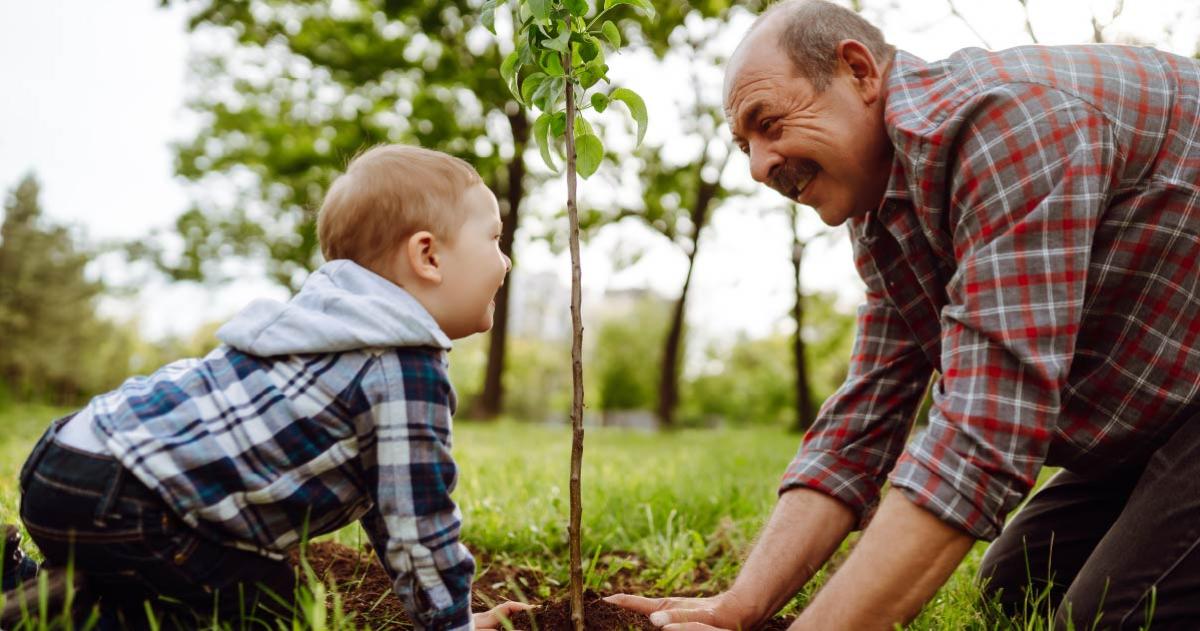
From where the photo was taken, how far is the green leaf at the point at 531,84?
194 cm

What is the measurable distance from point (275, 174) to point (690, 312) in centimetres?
1806

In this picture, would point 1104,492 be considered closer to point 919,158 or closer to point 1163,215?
point 1163,215

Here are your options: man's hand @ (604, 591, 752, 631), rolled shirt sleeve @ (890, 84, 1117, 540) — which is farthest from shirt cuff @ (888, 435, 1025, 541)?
man's hand @ (604, 591, 752, 631)

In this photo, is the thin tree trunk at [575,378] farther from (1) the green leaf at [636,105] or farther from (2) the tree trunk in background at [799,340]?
(2) the tree trunk in background at [799,340]

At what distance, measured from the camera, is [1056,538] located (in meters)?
2.66

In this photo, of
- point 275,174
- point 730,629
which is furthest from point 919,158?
point 275,174

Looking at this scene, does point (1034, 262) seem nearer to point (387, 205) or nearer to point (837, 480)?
point (837, 480)

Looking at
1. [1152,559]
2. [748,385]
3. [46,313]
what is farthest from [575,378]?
[748,385]

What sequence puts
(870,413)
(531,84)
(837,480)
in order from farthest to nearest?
1. (870,413)
2. (837,480)
3. (531,84)

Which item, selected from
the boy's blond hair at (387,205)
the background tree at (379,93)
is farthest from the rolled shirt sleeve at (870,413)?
the background tree at (379,93)

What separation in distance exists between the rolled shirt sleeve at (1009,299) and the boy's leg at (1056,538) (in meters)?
1.10

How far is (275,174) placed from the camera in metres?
17.7

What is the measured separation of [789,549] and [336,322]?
4.43ft

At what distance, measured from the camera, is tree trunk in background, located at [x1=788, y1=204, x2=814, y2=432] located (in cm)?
1461
